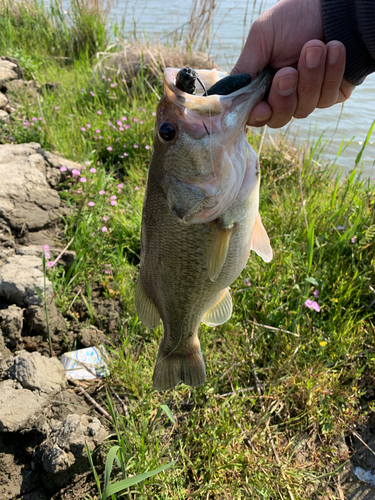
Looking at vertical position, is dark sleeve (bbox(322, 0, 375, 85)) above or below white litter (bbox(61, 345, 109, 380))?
above

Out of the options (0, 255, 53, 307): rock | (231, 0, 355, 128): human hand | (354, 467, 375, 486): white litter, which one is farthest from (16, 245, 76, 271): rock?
(354, 467, 375, 486): white litter

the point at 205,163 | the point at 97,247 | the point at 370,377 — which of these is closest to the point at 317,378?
the point at 370,377

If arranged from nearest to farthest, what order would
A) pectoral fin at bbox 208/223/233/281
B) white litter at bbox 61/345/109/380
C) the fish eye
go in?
the fish eye < pectoral fin at bbox 208/223/233/281 < white litter at bbox 61/345/109/380

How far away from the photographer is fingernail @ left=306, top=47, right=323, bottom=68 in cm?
167

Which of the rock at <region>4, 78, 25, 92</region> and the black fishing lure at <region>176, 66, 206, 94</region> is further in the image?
the rock at <region>4, 78, 25, 92</region>

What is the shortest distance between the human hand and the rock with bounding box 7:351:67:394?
1.89 m

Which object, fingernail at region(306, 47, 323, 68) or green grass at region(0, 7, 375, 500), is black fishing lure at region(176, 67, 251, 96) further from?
green grass at region(0, 7, 375, 500)

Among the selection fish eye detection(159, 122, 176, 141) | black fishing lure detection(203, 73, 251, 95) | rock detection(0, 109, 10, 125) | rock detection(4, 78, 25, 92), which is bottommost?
rock detection(0, 109, 10, 125)

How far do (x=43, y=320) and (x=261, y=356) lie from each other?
1.54m

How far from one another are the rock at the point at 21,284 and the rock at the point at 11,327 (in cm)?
15

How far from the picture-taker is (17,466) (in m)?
2.12

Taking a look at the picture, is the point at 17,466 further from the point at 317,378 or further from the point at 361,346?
the point at 361,346

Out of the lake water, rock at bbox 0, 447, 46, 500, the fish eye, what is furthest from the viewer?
the lake water

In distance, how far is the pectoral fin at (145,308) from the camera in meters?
1.95
